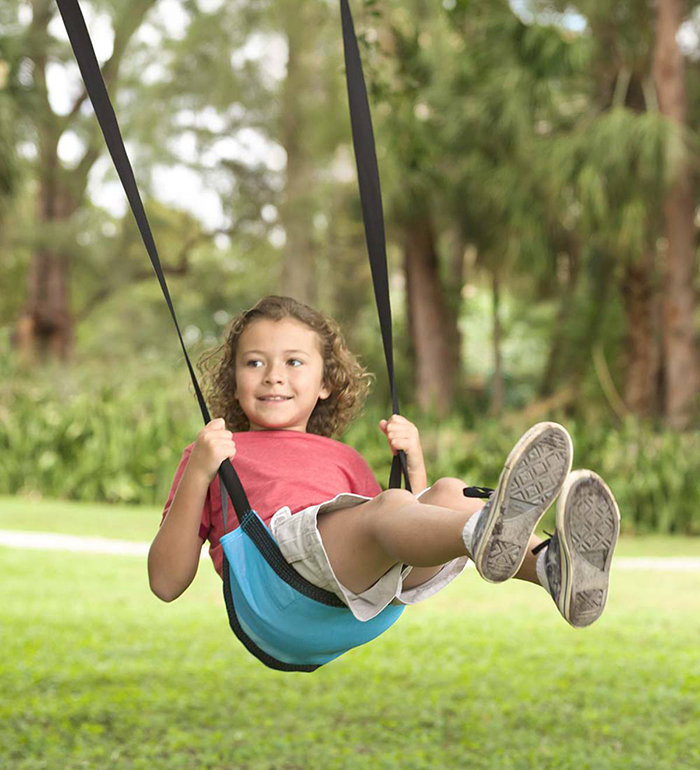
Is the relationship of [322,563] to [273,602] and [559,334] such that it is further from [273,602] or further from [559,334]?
[559,334]

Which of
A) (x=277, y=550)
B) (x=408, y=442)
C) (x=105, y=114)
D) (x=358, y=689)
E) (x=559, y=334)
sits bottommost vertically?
(x=358, y=689)

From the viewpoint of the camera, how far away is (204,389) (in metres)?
2.56

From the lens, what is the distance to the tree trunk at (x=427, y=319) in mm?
11781

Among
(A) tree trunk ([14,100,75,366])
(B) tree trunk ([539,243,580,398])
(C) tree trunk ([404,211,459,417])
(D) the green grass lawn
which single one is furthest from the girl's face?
(A) tree trunk ([14,100,75,366])

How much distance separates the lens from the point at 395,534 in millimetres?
1868

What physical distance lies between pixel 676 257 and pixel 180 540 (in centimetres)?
803

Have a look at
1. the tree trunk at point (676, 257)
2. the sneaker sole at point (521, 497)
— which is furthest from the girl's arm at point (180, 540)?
the tree trunk at point (676, 257)

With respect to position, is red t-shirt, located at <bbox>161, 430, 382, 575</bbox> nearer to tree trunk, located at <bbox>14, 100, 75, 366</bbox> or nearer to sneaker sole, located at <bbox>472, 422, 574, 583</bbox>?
sneaker sole, located at <bbox>472, 422, 574, 583</bbox>

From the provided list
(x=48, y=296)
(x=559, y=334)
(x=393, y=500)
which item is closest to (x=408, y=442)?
(x=393, y=500)

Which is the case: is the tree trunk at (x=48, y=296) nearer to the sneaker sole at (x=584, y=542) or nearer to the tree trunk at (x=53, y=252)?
the tree trunk at (x=53, y=252)

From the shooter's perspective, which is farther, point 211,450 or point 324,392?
point 324,392

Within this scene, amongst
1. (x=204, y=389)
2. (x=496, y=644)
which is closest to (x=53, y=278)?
(x=496, y=644)

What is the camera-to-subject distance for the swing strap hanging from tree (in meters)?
1.99

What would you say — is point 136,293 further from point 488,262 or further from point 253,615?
point 253,615
